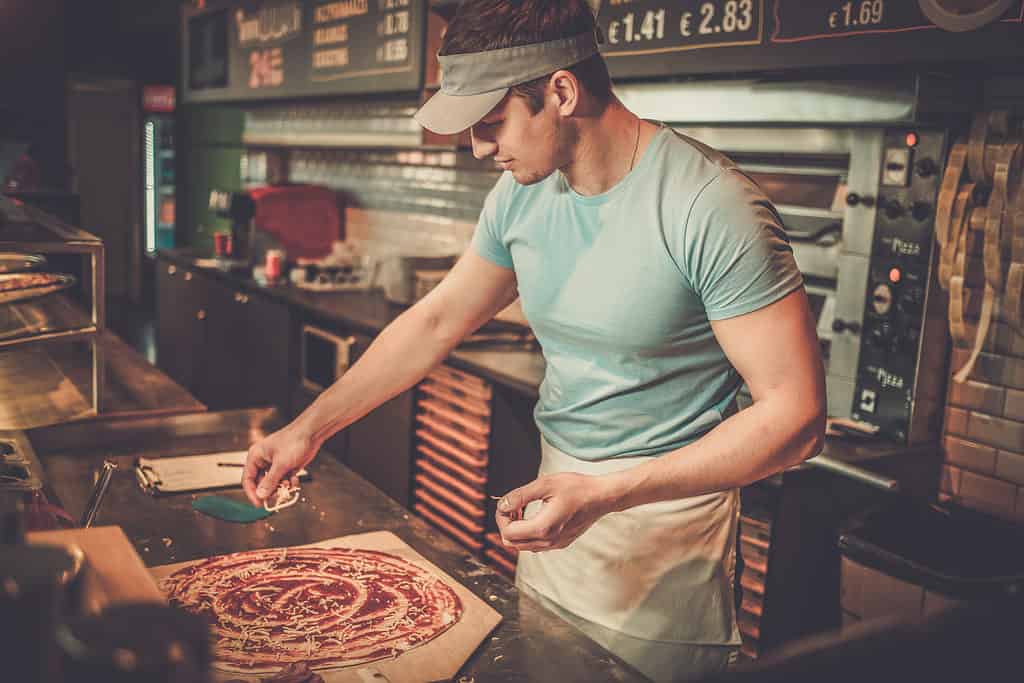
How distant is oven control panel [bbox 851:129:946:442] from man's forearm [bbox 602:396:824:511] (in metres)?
1.47

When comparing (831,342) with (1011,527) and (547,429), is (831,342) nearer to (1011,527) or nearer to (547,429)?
(1011,527)

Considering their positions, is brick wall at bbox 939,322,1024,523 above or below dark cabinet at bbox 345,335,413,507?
above

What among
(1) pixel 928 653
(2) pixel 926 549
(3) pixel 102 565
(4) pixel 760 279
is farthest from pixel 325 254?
(1) pixel 928 653

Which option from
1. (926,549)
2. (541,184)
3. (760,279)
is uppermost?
(541,184)

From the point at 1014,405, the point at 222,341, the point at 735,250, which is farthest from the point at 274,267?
the point at 735,250

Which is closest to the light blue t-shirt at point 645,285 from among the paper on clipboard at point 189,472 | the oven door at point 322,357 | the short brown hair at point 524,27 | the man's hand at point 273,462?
the short brown hair at point 524,27

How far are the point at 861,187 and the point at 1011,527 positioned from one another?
106 cm

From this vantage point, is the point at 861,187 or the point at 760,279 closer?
the point at 760,279

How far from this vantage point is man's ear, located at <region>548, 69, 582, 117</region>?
167 centimetres

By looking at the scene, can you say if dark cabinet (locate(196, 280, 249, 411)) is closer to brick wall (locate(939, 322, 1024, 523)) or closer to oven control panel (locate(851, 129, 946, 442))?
oven control panel (locate(851, 129, 946, 442))

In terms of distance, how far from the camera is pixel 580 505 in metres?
1.44

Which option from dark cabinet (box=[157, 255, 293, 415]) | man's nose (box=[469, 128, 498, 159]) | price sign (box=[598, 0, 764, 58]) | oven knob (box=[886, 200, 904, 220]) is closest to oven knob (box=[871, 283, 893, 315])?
oven knob (box=[886, 200, 904, 220])

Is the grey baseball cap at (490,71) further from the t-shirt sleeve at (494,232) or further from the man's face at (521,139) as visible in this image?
the t-shirt sleeve at (494,232)

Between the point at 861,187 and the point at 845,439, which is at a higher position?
the point at 861,187
